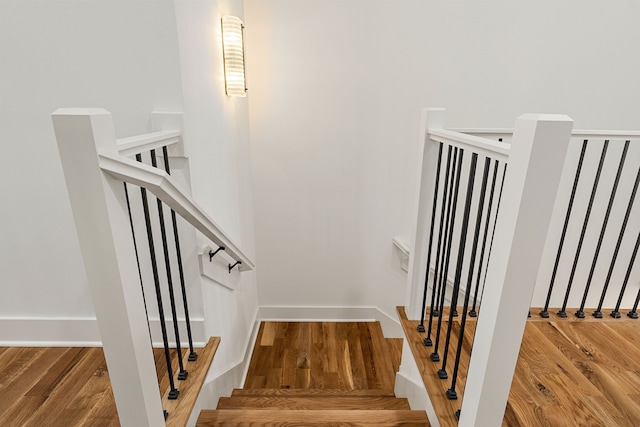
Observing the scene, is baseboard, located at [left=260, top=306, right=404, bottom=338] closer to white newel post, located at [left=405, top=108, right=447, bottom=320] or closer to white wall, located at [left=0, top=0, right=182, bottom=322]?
white newel post, located at [left=405, top=108, right=447, bottom=320]

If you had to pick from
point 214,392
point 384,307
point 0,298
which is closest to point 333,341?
point 384,307

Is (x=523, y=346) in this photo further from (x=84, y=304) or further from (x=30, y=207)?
(x=30, y=207)

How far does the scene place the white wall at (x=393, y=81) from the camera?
247 cm

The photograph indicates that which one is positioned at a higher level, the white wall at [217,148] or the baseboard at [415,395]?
the white wall at [217,148]

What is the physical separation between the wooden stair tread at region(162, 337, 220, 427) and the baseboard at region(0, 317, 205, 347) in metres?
0.28

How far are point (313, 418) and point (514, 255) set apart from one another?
119 cm

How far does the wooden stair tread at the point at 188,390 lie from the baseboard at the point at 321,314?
157 cm

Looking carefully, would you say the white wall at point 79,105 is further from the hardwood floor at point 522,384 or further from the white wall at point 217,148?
the hardwood floor at point 522,384

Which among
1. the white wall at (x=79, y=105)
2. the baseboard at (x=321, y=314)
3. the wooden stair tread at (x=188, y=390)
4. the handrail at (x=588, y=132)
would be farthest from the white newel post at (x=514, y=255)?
the baseboard at (x=321, y=314)

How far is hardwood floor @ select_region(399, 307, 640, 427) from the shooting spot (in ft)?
4.34

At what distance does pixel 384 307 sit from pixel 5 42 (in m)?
2.95

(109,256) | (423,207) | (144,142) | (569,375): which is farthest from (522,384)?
(144,142)

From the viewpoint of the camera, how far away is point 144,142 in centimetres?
113

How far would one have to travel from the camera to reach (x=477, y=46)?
250 cm
